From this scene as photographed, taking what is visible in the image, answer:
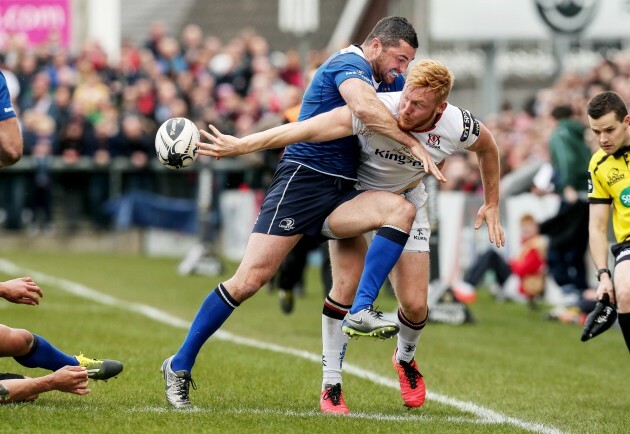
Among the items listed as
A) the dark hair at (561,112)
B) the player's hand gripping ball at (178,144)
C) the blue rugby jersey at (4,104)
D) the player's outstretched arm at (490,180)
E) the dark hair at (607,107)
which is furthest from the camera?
the dark hair at (561,112)

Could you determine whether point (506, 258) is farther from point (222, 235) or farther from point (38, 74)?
point (38, 74)

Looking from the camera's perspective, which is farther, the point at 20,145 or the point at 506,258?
the point at 506,258

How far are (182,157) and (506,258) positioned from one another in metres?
10.4

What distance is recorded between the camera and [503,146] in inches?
736

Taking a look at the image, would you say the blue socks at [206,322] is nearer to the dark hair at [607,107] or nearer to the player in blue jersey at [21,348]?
the player in blue jersey at [21,348]

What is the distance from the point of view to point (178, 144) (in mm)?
7395

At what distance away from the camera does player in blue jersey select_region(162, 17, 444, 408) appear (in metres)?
7.43

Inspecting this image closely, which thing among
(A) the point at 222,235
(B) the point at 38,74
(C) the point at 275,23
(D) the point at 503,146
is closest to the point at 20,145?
(D) the point at 503,146

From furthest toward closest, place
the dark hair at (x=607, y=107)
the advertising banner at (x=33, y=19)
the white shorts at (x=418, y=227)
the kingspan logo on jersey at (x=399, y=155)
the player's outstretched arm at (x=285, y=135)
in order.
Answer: the advertising banner at (x=33, y=19)
the dark hair at (x=607, y=107)
the white shorts at (x=418, y=227)
the kingspan logo on jersey at (x=399, y=155)
the player's outstretched arm at (x=285, y=135)

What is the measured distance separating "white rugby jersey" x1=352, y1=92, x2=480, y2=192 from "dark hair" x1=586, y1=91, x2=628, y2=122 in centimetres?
96

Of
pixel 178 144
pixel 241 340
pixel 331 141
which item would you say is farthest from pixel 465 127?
pixel 241 340

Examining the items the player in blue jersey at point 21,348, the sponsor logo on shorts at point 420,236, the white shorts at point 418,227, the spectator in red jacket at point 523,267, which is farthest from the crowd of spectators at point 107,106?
the player in blue jersey at point 21,348

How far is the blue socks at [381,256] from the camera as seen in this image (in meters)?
7.41

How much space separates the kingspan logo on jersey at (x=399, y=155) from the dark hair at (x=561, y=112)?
7.64 m
